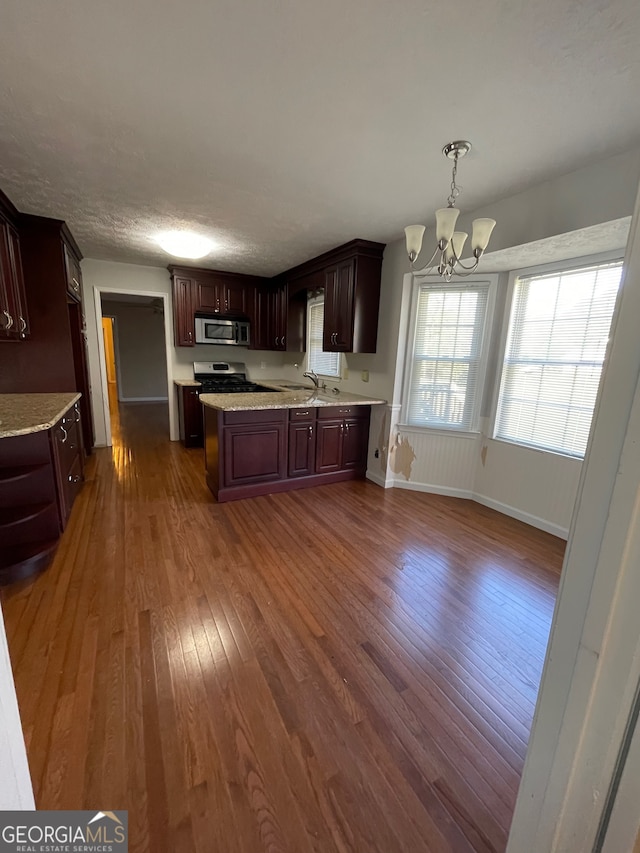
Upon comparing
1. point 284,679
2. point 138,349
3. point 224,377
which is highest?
point 138,349

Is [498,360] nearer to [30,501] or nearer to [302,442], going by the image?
[302,442]

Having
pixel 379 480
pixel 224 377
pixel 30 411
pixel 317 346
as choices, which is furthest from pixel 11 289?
pixel 379 480

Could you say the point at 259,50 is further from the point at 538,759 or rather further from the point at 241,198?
the point at 538,759

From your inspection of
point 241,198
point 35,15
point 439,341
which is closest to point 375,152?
point 241,198

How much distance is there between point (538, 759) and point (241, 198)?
3.12m

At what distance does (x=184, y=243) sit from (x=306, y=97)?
2032mm

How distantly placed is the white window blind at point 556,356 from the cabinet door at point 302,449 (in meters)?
1.81

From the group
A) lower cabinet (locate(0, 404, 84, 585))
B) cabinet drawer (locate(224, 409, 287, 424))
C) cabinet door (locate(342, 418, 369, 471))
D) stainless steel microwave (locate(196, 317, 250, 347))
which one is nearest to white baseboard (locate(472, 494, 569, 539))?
cabinet door (locate(342, 418, 369, 471))

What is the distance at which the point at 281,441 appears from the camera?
347cm

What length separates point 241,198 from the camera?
252 cm

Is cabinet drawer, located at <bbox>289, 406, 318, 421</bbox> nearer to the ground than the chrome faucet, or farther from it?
nearer to the ground

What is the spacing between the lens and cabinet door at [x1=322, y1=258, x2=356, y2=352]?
3607 mm

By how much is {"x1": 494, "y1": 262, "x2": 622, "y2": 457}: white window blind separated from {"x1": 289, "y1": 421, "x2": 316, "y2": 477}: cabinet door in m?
1.81

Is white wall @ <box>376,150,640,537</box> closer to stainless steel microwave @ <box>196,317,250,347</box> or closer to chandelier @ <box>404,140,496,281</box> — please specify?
chandelier @ <box>404,140,496,281</box>
